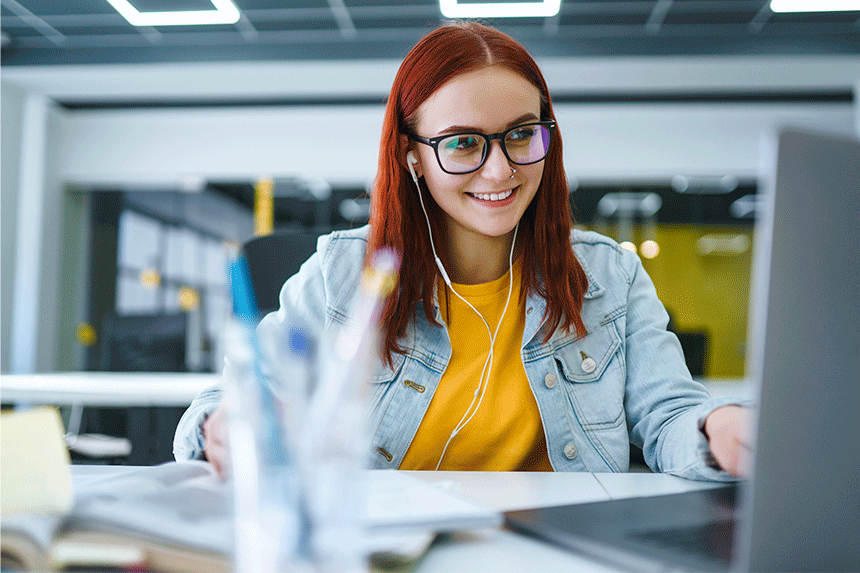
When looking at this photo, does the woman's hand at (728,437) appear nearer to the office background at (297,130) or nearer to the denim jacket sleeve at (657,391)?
the denim jacket sleeve at (657,391)

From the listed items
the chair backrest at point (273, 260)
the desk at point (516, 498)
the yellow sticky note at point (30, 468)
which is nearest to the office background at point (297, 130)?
the chair backrest at point (273, 260)

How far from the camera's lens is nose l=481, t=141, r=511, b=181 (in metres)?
1.01

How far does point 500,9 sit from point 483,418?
3.38 metres

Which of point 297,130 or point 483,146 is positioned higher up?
point 297,130

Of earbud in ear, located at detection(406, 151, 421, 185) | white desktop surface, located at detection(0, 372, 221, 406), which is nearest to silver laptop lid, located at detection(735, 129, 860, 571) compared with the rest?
earbud in ear, located at detection(406, 151, 421, 185)

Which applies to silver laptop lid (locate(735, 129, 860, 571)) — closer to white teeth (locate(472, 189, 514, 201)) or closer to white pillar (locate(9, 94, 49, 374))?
white teeth (locate(472, 189, 514, 201))

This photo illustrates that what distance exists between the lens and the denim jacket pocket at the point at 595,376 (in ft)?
3.31

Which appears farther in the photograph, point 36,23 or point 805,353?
point 36,23

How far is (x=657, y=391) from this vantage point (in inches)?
38.8

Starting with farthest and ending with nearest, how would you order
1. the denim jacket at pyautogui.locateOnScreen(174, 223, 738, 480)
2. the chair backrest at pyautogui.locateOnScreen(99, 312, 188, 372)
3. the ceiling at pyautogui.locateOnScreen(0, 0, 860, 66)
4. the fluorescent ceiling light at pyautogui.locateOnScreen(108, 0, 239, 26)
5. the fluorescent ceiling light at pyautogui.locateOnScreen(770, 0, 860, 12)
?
the ceiling at pyautogui.locateOnScreen(0, 0, 860, 66)
the fluorescent ceiling light at pyautogui.locateOnScreen(108, 0, 239, 26)
the fluorescent ceiling light at pyautogui.locateOnScreen(770, 0, 860, 12)
the chair backrest at pyautogui.locateOnScreen(99, 312, 188, 372)
the denim jacket at pyautogui.locateOnScreen(174, 223, 738, 480)

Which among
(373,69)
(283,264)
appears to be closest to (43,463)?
(283,264)

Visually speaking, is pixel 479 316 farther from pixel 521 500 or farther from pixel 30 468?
pixel 30 468

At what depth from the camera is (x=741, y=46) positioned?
14.0ft

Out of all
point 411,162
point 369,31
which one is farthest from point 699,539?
point 369,31
